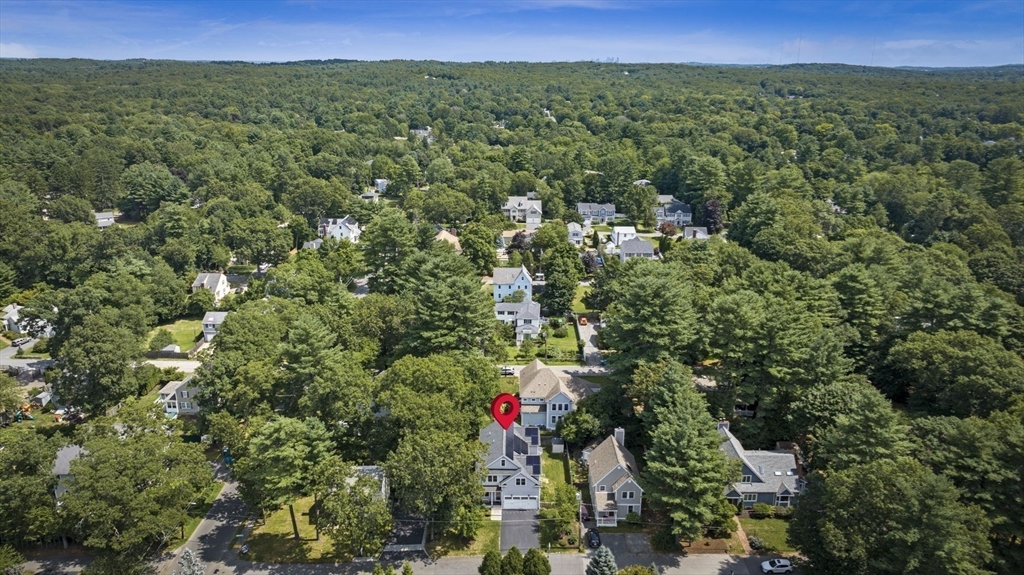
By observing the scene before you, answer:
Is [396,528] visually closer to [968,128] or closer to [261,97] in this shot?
[968,128]

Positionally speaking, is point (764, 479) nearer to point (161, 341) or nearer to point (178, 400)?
point (178, 400)

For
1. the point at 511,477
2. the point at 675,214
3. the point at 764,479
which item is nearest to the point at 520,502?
the point at 511,477

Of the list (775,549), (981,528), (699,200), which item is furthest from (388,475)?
(699,200)

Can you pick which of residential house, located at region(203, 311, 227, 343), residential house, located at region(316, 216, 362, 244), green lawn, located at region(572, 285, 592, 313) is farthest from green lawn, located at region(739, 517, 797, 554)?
residential house, located at region(316, 216, 362, 244)

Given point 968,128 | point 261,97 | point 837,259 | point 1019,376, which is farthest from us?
point 261,97

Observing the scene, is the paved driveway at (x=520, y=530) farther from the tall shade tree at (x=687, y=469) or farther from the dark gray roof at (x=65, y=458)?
the dark gray roof at (x=65, y=458)

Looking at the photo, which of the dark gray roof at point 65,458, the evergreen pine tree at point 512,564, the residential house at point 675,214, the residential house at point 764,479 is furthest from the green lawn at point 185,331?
the residential house at point 675,214
